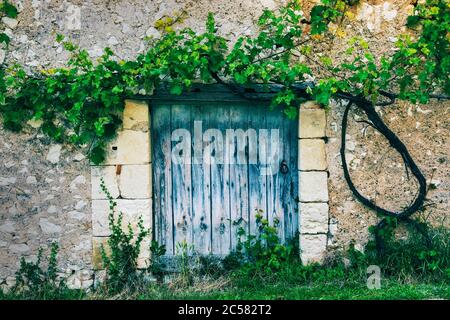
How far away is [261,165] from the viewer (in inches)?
197

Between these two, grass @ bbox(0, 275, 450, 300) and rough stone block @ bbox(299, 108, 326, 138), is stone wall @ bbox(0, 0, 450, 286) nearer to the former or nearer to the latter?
rough stone block @ bbox(299, 108, 326, 138)

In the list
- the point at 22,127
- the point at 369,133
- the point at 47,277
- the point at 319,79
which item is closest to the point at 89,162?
the point at 22,127

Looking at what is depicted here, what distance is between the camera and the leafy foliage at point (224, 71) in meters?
4.48

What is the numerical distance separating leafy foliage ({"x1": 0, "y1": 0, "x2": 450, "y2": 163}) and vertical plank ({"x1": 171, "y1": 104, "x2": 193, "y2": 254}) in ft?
1.36

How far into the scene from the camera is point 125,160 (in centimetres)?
477

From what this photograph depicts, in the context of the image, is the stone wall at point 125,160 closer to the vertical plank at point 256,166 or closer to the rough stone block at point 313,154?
the rough stone block at point 313,154

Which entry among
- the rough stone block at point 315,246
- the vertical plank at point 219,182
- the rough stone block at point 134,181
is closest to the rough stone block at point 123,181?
the rough stone block at point 134,181

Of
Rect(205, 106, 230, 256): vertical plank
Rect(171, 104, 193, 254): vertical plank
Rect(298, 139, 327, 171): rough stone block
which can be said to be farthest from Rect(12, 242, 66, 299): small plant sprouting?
Rect(298, 139, 327, 171): rough stone block

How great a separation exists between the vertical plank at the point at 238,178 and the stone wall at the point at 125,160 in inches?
21.7

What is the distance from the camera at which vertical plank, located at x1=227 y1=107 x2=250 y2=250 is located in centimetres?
499

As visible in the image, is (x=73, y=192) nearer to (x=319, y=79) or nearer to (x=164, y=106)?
(x=164, y=106)

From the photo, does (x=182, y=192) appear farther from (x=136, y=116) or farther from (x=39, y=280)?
(x=39, y=280)

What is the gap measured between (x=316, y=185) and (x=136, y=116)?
1603mm

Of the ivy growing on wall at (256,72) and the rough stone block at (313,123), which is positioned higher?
the ivy growing on wall at (256,72)
